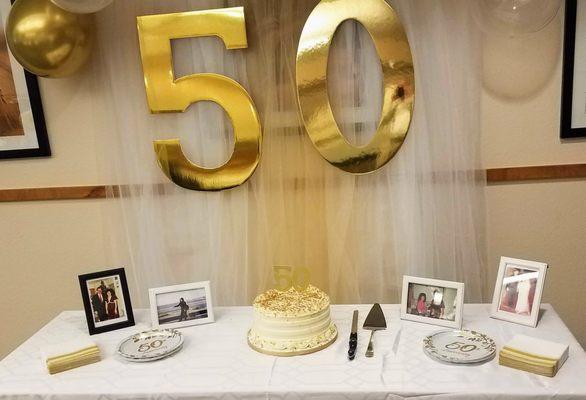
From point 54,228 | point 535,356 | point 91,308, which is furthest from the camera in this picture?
point 54,228

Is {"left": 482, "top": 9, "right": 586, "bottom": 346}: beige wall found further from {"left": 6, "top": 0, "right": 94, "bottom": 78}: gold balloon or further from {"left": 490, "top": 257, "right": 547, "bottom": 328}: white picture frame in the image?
{"left": 6, "top": 0, "right": 94, "bottom": 78}: gold balloon

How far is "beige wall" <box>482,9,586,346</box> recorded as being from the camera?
1.75 m

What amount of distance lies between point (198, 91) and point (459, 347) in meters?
1.20

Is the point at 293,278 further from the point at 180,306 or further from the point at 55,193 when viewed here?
the point at 55,193

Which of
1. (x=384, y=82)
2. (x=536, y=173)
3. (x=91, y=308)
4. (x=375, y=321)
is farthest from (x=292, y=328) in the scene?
(x=536, y=173)

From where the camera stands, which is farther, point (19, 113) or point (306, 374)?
point (19, 113)

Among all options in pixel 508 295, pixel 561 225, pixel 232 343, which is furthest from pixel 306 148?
pixel 561 225

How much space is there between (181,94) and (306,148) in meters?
0.49

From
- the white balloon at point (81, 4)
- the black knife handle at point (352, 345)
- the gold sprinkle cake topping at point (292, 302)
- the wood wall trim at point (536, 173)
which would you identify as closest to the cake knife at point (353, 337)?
the black knife handle at point (352, 345)

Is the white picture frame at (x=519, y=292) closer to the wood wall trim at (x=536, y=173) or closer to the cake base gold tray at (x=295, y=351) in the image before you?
the wood wall trim at (x=536, y=173)

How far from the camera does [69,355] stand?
149 cm

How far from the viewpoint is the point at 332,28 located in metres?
1.71

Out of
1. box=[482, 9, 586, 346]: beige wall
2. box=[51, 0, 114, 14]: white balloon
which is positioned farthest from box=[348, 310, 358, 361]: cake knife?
box=[51, 0, 114, 14]: white balloon

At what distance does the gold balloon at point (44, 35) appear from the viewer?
167 centimetres
